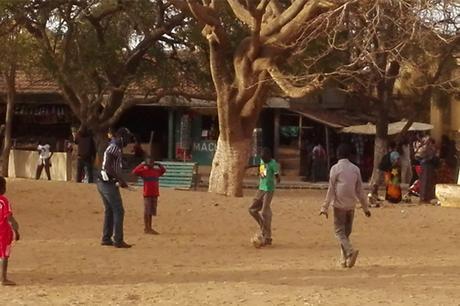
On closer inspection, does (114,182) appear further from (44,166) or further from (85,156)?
(44,166)

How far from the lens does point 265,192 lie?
1394cm

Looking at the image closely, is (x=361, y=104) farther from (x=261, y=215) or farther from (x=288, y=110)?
(x=261, y=215)

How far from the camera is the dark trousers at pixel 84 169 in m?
25.9

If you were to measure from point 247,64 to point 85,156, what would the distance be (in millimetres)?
6332

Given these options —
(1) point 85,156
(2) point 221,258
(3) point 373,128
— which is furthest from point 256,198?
(3) point 373,128

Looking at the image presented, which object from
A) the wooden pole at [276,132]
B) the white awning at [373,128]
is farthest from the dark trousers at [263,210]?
the wooden pole at [276,132]

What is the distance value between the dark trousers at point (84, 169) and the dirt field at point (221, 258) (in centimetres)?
529

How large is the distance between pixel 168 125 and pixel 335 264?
89.6ft

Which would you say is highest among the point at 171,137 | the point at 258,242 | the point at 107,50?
the point at 107,50

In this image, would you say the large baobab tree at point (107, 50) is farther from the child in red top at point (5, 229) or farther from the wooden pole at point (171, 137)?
the child in red top at point (5, 229)

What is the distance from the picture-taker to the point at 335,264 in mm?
12367

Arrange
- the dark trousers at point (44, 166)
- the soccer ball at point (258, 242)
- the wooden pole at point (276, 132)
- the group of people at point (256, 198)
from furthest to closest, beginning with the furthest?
1. the wooden pole at point (276, 132)
2. the dark trousers at point (44, 166)
3. the soccer ball at point (258, 242)
4. the group of people at point (256, 198)

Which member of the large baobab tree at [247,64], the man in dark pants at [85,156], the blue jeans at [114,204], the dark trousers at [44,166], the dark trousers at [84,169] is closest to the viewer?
the blue jeans at [114,204]

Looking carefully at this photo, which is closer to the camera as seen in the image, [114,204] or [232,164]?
[114,204]
